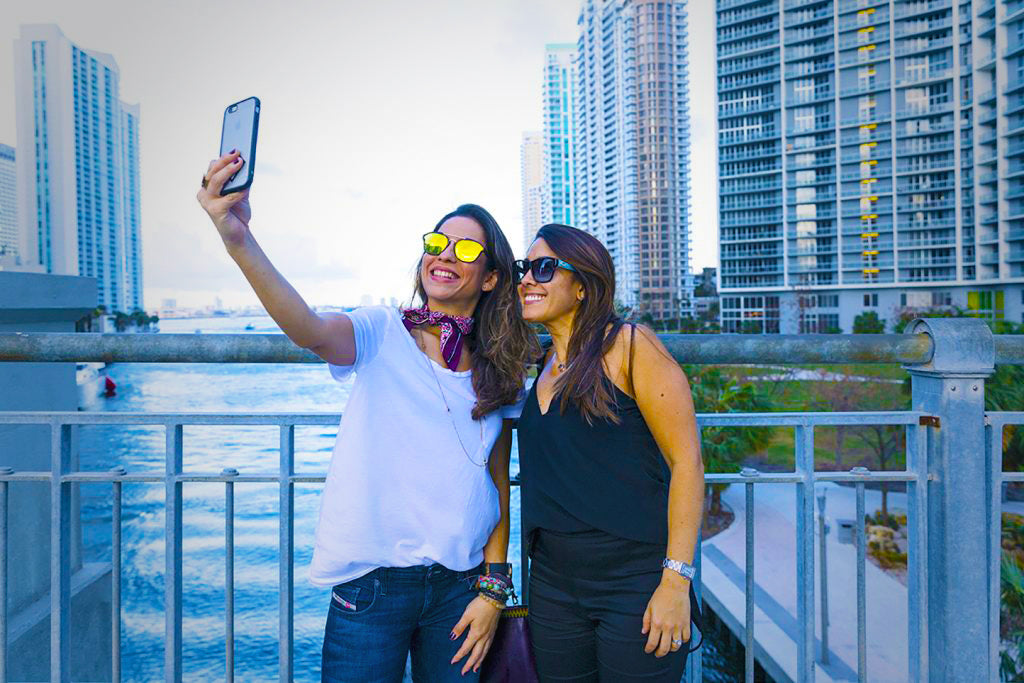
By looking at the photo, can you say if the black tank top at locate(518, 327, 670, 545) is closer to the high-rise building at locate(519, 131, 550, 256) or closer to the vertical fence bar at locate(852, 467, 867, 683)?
the vertical fence bar at locate(852, 467, 867, 683)

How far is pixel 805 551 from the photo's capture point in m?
2.49

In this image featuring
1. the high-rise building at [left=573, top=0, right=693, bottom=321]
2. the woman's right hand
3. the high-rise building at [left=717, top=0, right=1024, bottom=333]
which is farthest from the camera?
the high-rise building at [left=573, top=0, right=693, bottom=321]

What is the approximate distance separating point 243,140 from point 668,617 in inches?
64.7

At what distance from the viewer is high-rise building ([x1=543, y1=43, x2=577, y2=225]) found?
163 meters

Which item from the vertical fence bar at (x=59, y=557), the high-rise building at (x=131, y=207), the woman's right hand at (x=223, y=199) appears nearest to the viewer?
the woman's right hand at (x=223, y=199)

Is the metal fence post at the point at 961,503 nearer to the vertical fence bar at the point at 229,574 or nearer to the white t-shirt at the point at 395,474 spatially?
the white t-shirt at the point at 395,474

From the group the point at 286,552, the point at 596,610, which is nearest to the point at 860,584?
the point at 596,610

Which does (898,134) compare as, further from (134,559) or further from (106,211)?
(106,211)

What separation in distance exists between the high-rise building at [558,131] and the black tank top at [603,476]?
524ft

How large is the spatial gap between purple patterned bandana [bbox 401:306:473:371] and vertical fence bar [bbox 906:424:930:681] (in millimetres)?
1791

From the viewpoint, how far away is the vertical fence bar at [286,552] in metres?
2.47

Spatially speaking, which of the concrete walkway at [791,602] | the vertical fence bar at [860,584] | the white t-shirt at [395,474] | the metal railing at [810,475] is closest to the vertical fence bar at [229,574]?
the metal railing at [810,475]

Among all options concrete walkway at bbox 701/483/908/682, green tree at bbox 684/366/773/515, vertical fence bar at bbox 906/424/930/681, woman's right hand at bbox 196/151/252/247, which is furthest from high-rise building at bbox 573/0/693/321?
woman's right hand at bbox 196/151/252/247

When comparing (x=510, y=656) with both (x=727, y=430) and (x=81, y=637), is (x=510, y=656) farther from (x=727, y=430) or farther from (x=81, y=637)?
(x=727, y=430)
